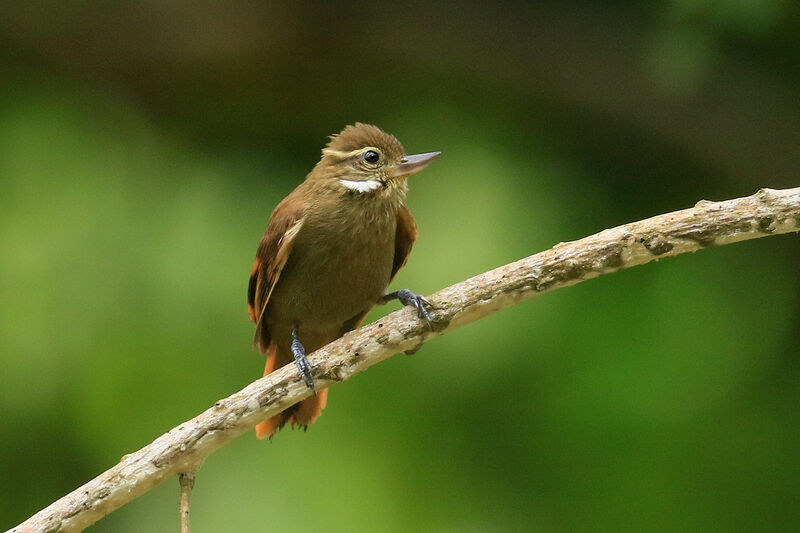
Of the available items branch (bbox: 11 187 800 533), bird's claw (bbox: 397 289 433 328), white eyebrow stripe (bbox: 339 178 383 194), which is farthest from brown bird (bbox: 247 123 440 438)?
branch (bbox: 11 187 800 533)

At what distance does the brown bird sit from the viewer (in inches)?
132

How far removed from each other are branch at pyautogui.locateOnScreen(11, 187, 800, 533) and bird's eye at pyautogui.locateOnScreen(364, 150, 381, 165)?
776mm

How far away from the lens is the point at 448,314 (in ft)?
9.29

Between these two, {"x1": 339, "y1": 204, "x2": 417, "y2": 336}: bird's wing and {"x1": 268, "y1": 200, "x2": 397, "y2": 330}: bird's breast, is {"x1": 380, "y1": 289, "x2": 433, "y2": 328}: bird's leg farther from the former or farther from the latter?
{"x1": 339, "y1": 204, "x2": 417, "y2": 336}: bird's wing

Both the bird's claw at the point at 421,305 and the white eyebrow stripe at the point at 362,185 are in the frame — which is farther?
the white eyebrow stripe at the point at 362,185

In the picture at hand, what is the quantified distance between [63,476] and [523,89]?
88.6 inches

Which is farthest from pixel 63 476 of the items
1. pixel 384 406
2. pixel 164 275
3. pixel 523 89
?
pixel 523 89

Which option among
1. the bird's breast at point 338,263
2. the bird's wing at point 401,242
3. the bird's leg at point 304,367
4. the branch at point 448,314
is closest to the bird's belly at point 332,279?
the bird's breast at point 338,263

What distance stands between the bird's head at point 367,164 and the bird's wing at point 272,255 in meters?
0.16

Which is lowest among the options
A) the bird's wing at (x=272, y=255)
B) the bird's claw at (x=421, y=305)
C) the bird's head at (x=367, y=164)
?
the bird's claw at (x=421, y=305)

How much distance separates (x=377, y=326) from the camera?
2.93m

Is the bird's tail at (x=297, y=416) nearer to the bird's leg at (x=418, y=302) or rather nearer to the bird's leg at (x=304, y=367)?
the bird's leg at (x=304, y=367)

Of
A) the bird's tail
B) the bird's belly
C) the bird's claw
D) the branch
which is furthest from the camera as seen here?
the bird's tail

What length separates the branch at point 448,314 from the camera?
2.67 m
